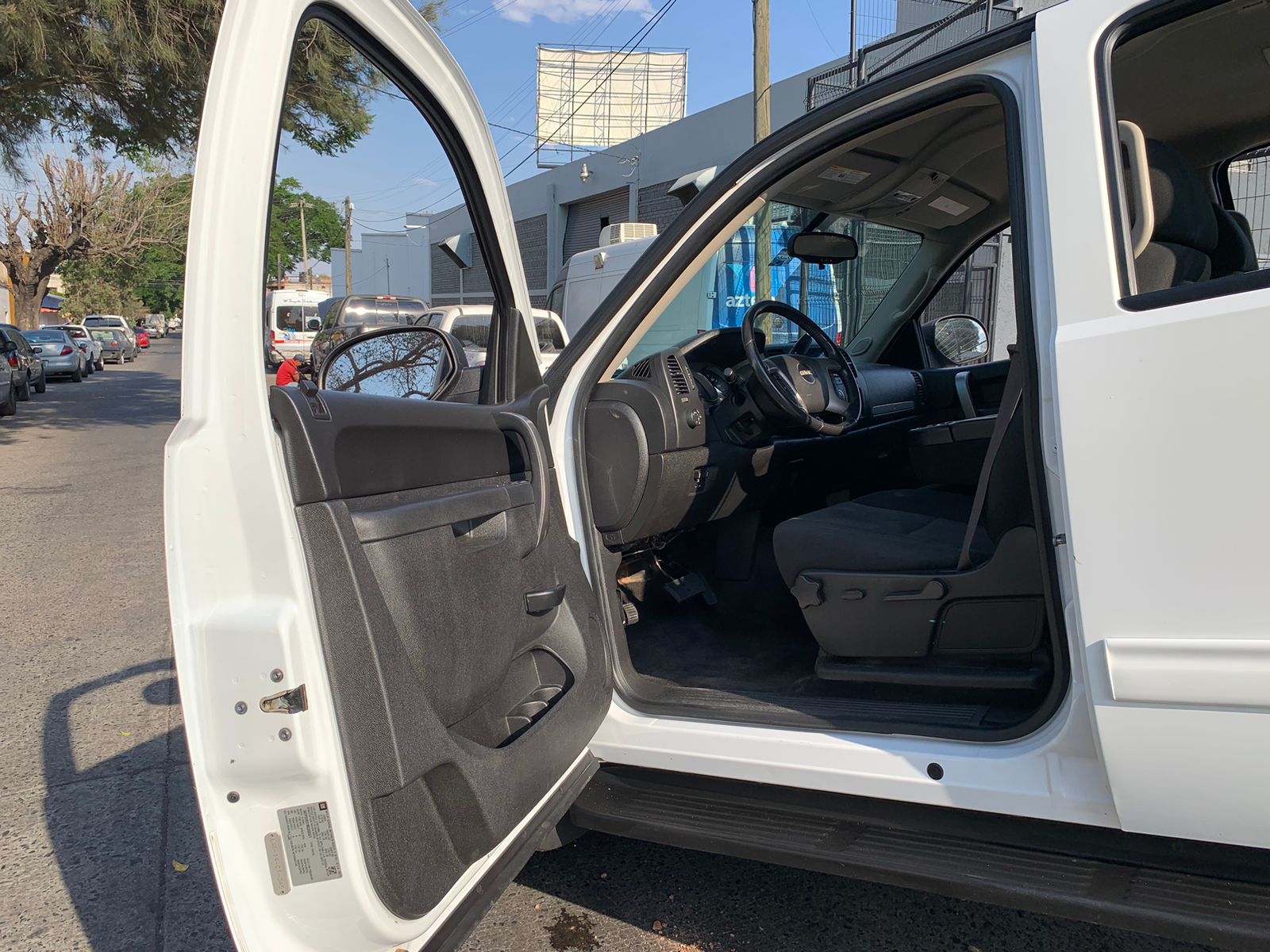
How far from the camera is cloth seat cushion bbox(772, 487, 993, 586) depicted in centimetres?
230

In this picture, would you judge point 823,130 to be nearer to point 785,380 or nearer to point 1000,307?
point 785,380

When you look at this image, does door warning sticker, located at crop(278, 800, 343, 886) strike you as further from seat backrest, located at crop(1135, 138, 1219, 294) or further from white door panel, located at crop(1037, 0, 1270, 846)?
seat backrest, located at crop(1135, 138, 1219, 294)

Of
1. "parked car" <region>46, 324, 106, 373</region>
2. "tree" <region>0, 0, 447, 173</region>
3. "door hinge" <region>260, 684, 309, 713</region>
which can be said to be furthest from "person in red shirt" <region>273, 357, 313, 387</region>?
"parked car" <region>46, 324, 106, 373</region>

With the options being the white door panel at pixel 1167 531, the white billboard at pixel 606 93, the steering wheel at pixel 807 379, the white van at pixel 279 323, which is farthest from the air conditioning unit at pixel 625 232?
the white billboard at pixel 606 93

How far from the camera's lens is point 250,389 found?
1.39 m

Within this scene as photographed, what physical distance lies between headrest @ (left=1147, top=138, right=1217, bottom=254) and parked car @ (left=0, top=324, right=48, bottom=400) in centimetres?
1810

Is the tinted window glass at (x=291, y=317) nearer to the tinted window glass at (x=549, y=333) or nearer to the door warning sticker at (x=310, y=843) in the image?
the door warning sticker at (x=310, y=843)

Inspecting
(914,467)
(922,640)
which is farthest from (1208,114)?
(922,640)

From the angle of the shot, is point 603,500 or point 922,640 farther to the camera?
point 603,500

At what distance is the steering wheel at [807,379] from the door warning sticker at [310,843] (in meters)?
1.89

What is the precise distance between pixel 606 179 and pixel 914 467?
1961 cm

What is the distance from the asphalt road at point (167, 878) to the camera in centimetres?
227

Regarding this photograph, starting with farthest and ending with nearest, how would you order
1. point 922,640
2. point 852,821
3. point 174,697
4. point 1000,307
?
point 1000,307 < point 174,697 < point 922,640 < point 852,821

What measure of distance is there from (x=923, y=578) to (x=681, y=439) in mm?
807
